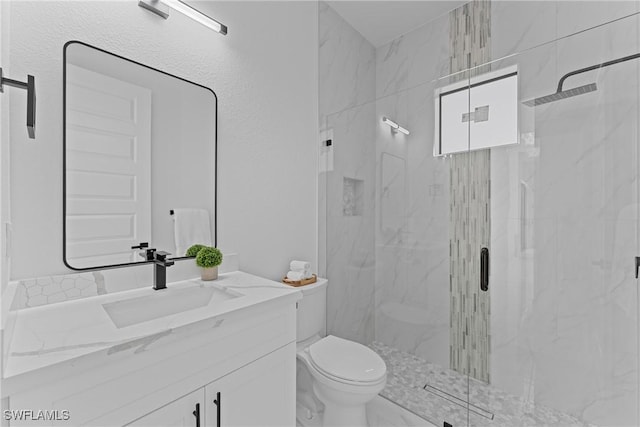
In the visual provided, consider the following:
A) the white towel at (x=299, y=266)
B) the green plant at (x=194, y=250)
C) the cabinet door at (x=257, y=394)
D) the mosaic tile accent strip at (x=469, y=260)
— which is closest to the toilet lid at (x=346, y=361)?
the cabinet door at (x=257, y=394)

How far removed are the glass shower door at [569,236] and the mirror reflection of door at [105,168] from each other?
1699 millimetres

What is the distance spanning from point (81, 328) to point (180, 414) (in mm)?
363

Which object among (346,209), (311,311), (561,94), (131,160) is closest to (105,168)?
(131,160)

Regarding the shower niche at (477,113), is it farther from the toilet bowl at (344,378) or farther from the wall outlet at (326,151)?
the toilet bowl at (344,378)

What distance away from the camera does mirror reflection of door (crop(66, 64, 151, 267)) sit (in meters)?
1.13

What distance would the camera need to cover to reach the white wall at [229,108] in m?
1.03

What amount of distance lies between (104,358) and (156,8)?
1.35 m

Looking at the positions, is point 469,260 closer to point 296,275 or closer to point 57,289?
point 296,275

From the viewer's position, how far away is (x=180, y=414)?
2.93 feet

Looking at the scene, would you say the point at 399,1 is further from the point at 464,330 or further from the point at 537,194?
the point at 464,330

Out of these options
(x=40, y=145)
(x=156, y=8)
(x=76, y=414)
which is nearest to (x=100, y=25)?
(x=156, y=8)

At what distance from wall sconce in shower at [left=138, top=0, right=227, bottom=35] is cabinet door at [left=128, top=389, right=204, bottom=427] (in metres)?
1.48

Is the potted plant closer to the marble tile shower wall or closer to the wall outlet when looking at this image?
the marble tile shower wall

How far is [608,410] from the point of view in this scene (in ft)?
4.75
